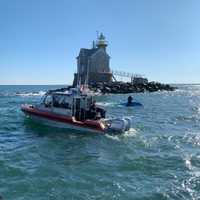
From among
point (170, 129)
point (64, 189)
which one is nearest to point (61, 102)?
point (170, 129)

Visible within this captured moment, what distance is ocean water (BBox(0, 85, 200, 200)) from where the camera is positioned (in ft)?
33.2

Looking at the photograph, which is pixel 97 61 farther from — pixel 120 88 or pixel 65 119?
pixel 65 119

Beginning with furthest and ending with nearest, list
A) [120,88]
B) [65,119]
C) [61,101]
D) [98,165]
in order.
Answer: [120,88] < [61,101] < [65,119] < [98,165]

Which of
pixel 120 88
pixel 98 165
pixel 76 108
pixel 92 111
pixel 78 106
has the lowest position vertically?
pixel 98 165

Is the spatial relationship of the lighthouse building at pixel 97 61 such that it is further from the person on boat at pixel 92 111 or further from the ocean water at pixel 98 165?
the ocean water at pixel 98 165

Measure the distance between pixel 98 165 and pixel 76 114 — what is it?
804 centimetres

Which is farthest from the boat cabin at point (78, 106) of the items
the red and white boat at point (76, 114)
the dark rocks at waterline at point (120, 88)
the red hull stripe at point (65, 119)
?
the dark rocks at waterline at point (120, 88)

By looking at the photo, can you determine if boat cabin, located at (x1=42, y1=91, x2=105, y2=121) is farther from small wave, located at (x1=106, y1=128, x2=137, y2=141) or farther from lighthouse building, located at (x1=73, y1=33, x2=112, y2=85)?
lighthouse building, located at (x1=73, y1=33, x2=112, y2=85)

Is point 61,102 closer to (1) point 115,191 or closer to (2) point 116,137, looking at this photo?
(2) point 116,137

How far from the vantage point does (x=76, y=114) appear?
20.8m

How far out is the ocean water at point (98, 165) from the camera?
10.1m

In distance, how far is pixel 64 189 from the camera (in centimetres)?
1026

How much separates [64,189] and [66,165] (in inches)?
106

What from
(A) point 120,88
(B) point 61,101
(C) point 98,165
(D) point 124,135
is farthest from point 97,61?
(C) point 98,165
